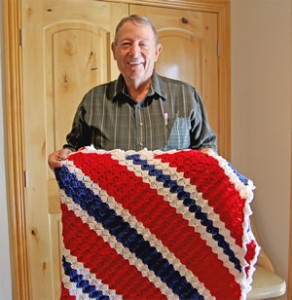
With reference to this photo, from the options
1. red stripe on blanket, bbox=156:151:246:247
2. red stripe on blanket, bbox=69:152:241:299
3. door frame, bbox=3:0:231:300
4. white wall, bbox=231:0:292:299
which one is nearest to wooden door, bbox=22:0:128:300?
door frame, bbox=3:0:231:300

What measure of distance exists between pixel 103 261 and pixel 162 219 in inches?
7.7

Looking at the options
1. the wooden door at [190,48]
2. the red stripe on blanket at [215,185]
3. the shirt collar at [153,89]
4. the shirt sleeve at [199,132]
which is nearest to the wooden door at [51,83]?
the wooden door at [190,48]

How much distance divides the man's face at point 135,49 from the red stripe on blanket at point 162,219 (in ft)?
1.06

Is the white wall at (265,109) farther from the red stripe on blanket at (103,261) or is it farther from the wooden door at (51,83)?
the red stripe on blanket at (103,261)

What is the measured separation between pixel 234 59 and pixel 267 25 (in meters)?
0.32

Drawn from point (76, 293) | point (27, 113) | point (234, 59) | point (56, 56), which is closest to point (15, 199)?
point (27, 113)

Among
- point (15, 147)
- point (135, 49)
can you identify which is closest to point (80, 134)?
point (135, 49)

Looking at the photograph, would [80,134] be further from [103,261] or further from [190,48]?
[190,48]

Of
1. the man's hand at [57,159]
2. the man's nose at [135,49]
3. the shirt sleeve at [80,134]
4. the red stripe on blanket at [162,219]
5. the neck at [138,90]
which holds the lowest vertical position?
the red stripe on blanket at [162,219]

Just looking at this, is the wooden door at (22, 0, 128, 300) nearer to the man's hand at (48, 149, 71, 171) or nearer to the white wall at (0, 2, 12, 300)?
the white wall at (0, 2, 12, 300)

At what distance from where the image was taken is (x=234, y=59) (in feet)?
7.77

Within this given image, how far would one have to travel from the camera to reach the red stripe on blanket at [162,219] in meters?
0.95

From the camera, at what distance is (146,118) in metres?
1.23

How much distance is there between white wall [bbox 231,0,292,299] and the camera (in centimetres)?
198
